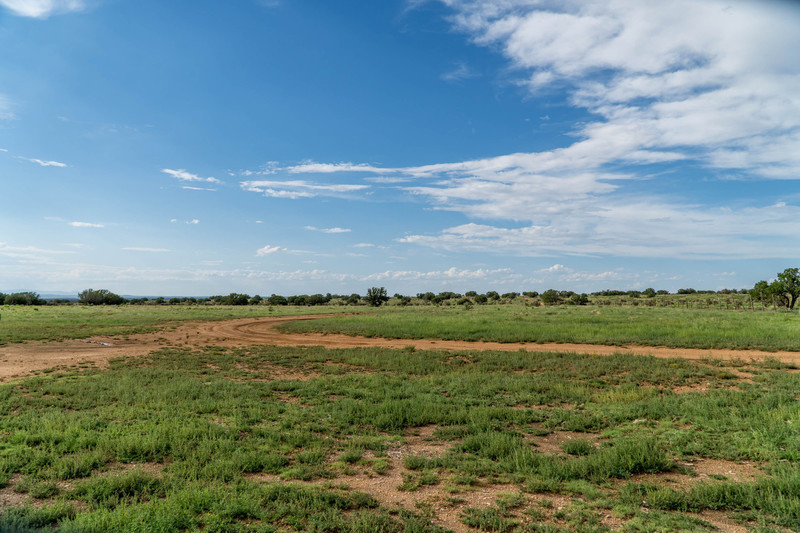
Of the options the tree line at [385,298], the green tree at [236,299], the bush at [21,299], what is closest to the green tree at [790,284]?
the tree line at [385,298]

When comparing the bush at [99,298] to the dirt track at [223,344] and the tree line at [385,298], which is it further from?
the dirt track at [223,344]

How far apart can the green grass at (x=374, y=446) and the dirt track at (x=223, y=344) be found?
3750 mm

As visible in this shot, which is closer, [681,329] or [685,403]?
[685,403]

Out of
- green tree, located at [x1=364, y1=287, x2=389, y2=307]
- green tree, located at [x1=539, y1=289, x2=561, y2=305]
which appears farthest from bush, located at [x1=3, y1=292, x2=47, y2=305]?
green tree, located at [x1=539, y1=289, x2=561, y2=305]

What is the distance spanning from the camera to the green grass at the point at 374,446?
5699 millimetres

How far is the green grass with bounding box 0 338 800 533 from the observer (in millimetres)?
5699

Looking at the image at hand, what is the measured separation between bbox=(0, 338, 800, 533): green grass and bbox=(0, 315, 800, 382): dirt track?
3.75 metres

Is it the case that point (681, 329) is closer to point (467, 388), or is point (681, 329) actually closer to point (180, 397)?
point (467, 388)

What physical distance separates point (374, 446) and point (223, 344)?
822 inches

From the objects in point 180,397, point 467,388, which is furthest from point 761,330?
point 180,397

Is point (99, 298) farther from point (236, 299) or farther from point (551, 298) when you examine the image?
point (551, 298)

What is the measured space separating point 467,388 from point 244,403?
22.3 ft

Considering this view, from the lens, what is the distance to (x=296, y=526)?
5500mm

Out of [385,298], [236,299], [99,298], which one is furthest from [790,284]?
[99,298]
